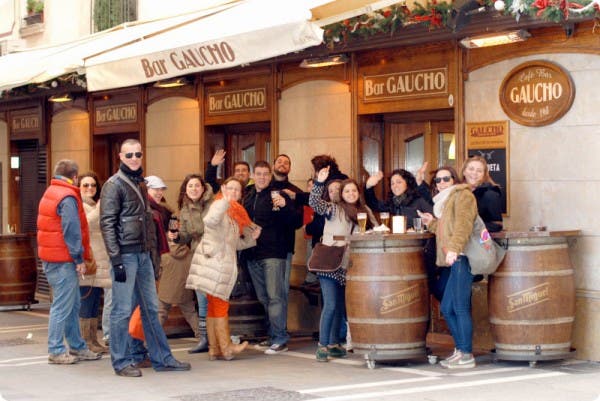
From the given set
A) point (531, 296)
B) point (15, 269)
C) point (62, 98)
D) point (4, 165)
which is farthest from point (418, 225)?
point (4, 165)

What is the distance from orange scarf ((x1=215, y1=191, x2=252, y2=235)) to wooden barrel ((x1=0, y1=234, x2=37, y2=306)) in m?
5.61

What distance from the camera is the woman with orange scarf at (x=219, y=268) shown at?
10906 millimetres

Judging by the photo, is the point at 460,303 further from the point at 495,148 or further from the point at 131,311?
the point at 131,311

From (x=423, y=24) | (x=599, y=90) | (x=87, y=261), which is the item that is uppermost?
(x=423, y=24)

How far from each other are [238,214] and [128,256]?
1580 mm

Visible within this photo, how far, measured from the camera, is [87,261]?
11.2 meters

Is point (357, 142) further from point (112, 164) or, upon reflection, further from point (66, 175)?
point (112, 164)

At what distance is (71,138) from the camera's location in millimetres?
18344

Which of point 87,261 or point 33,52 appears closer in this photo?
point 87,261

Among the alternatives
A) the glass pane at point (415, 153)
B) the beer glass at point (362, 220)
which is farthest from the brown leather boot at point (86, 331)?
the glass pane at point (415, 153)

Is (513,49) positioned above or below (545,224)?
above

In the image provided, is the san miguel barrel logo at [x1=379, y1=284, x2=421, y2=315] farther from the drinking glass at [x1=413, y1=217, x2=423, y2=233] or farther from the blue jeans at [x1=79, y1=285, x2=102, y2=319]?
the blue jeans at [x1=79, y1=285, x2=102, y2=319]

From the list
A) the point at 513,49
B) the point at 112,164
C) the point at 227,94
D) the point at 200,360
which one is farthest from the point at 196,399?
the point at 112,164

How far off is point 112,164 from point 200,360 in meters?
7.20
